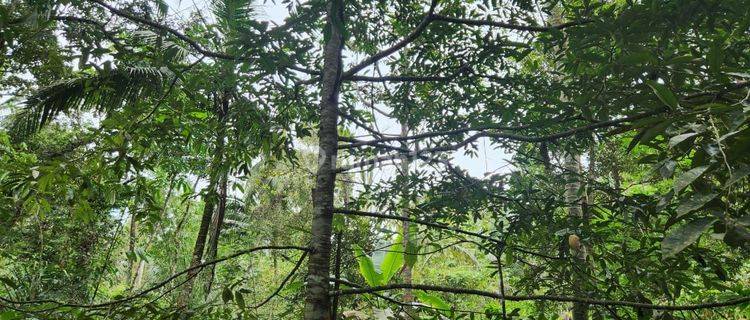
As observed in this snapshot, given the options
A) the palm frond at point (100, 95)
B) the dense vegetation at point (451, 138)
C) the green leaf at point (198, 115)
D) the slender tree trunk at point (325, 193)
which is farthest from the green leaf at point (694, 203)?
the palm frond at point (100, 95)

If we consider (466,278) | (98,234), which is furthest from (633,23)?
(466,278)

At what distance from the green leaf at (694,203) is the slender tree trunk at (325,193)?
992 millimetres

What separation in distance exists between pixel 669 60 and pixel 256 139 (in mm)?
1855

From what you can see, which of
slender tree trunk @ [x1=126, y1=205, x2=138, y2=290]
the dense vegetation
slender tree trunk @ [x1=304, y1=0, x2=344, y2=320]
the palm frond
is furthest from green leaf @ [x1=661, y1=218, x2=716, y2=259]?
the palm frond

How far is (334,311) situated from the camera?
162cm

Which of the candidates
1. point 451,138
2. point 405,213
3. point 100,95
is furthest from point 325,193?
point 100,95

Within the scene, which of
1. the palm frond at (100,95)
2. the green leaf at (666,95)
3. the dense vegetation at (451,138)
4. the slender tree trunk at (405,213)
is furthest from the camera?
the palm frond at (100,95)

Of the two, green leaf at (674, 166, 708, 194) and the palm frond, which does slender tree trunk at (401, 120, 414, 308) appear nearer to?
green leaf at (674, 166, 708, 194)

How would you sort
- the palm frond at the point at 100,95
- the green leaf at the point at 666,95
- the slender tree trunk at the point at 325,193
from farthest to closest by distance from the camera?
the palm frond at the point at 100,95
the slender tree trunk at the point at 325,193
the green leaf at the point at 666,95

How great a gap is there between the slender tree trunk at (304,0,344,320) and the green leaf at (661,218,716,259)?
1009mm

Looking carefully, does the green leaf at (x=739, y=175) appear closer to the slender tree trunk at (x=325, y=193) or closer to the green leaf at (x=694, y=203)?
the green leaf at (x=694, y=203)

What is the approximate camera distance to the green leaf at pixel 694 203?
68 cm

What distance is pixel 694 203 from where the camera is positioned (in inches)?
27.5

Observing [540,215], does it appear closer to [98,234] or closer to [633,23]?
[633,23]
